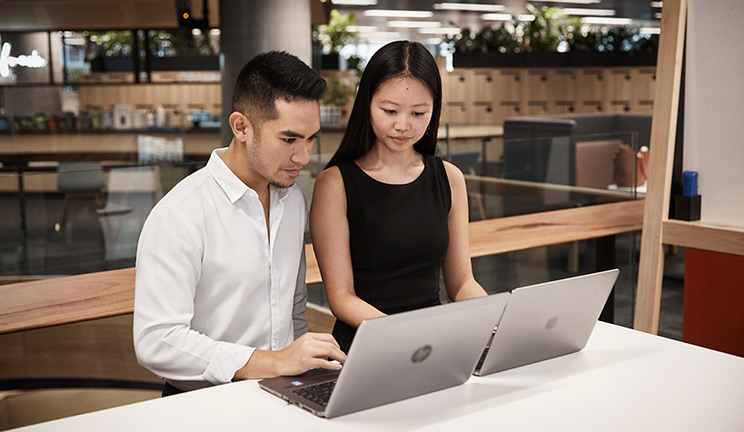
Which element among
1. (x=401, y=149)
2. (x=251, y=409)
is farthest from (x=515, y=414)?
(x=401, y=149)

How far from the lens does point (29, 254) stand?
3549 millimetres

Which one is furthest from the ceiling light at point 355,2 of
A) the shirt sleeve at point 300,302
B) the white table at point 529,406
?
the white table at point 529,406

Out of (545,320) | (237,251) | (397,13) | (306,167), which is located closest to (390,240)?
(237,251)

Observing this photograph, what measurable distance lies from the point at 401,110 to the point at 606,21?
50.7 ft

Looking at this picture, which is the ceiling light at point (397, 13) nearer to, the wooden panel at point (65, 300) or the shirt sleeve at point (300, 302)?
the wooden panel at point (65, 300)

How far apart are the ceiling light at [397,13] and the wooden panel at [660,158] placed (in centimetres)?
1097

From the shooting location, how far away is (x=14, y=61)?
11.1 meters

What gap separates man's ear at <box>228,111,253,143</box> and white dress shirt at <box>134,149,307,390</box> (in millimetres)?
79

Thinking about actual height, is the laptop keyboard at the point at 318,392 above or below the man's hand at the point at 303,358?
below

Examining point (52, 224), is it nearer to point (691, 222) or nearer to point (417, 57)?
point (417, 57)

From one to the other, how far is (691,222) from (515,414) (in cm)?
195

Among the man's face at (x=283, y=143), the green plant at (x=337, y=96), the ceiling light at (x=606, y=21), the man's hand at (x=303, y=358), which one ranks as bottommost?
the man's hand at (x=303, y=358)

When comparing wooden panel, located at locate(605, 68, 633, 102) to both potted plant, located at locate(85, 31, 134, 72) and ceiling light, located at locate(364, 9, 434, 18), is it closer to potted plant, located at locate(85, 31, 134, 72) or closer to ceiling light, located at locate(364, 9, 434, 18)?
ceiling light, located at locate(364, 9, 434, 18)

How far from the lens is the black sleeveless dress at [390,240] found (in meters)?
2.04
